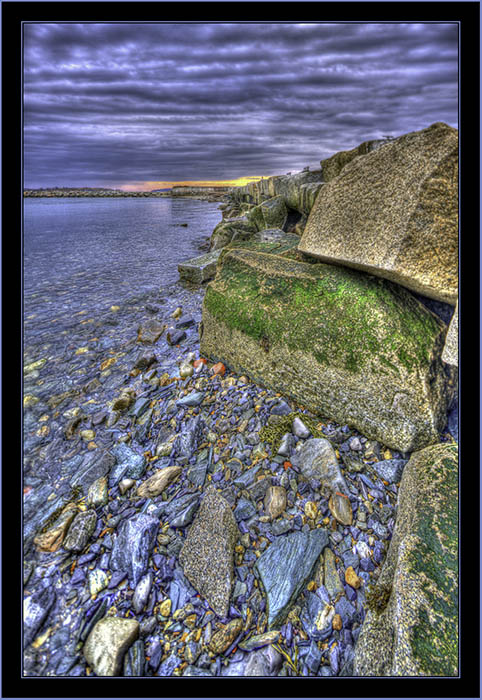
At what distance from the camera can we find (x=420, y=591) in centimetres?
169

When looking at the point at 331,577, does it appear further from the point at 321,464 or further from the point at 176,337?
the point at 176,337

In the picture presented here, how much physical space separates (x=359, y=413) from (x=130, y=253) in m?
16.4

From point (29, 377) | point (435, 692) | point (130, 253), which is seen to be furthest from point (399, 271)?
point (130, 253)

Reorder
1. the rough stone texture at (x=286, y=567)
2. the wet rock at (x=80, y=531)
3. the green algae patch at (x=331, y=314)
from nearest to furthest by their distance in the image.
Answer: the rough stone texture at (x=286, y=567) < the wet rock at (x=80, y=531) < the green algae patch at (x=331, y=314)

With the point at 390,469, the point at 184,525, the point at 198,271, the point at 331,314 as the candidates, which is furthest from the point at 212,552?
the point at 198,271

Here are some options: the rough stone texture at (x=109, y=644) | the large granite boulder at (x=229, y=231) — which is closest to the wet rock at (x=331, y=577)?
the rough stone texture at (x=109, y=644)

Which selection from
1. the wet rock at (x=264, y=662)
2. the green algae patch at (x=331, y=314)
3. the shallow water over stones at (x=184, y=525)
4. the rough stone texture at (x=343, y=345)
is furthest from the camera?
the green algae patch at (x=331, y=314)

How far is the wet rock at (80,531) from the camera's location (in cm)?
253

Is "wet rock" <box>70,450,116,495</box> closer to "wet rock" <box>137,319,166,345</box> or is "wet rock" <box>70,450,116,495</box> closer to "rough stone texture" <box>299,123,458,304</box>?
"wet rock" <box>137,319,166,345</box>

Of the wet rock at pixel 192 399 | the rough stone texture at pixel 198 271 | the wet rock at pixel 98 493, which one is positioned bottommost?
the wet rock at pixel 98 493

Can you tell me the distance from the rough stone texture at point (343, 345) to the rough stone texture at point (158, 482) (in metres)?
1.52

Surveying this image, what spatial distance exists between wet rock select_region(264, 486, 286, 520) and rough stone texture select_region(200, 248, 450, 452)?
3.38 ft

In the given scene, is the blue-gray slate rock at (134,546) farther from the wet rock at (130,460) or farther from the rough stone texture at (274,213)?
the rough stone texture at (274,213)
